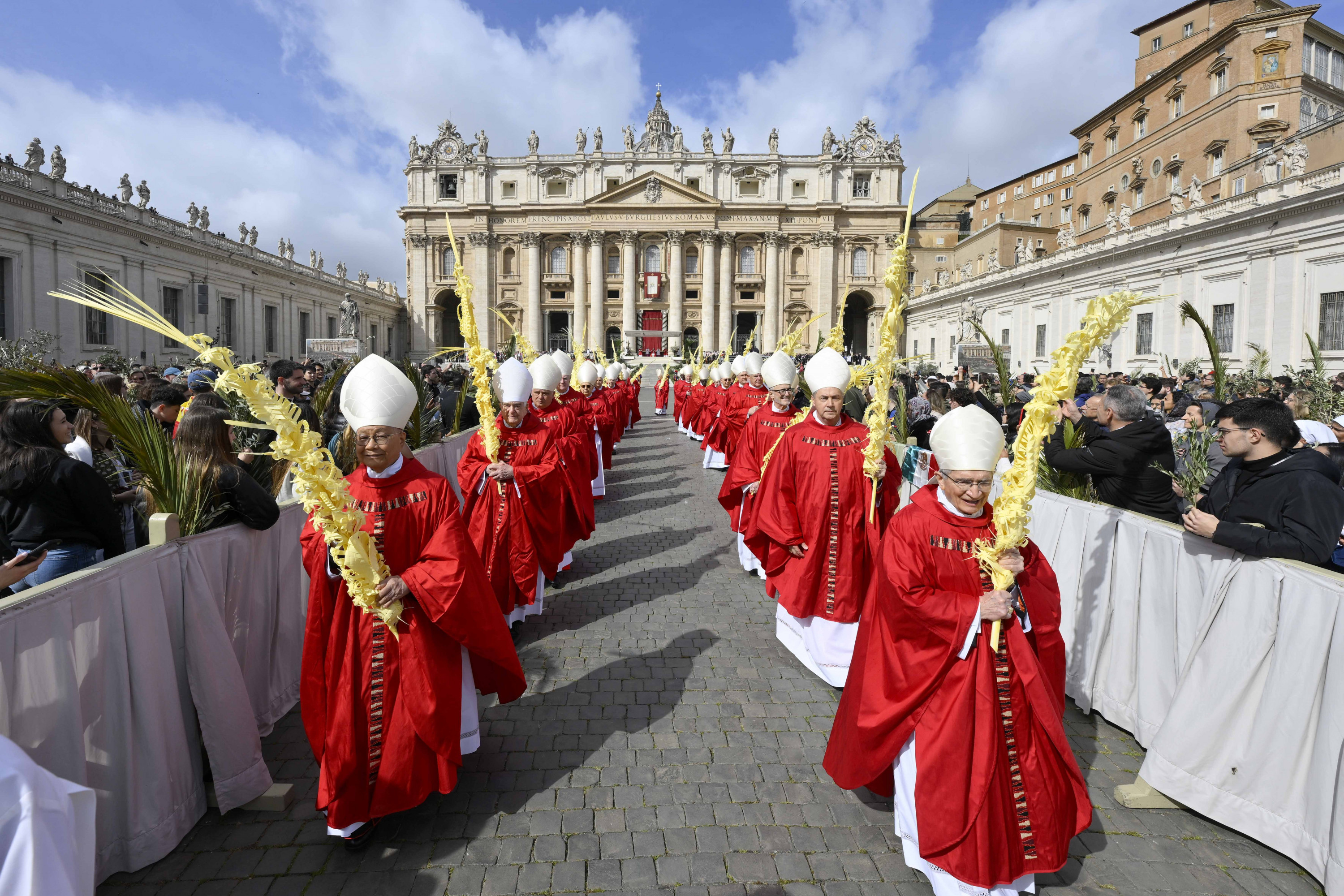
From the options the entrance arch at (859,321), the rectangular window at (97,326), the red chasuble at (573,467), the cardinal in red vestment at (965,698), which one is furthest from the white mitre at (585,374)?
the entrance arch at (859,321)

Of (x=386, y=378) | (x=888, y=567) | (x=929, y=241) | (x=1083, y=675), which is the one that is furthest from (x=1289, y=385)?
(x=929, y=241)

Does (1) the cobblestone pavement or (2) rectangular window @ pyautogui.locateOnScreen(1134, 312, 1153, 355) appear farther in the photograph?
(2) rectangular window @ pyautogui.locateOnScreen(1134, 312, 1153, 355)

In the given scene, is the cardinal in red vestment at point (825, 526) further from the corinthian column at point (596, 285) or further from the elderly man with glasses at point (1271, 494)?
the corinthian column at point (596, 285)

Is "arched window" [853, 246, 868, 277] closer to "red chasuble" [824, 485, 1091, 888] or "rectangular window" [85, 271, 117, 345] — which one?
"rectangular window" [85, 271, 117, 345]

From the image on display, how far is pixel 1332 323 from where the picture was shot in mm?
18984

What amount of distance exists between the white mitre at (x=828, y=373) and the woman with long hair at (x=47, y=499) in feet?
14.8

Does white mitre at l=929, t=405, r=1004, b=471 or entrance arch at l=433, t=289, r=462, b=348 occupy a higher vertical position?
entrance arch at l=433, t=289, r=462, b=348

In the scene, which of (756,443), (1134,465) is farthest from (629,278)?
(1134,465)

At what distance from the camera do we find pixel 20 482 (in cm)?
336

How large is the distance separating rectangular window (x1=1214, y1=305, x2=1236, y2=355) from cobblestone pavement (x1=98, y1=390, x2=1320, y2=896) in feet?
78.4

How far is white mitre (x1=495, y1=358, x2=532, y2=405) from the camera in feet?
19.5

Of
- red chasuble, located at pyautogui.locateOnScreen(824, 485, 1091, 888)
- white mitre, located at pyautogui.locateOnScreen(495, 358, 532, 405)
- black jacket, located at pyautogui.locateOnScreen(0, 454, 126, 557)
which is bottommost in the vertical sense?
red chasuble, located at pyautogui.locateOnScreen(824, 485, 1091, 888)

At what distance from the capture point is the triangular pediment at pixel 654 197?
2458 inches

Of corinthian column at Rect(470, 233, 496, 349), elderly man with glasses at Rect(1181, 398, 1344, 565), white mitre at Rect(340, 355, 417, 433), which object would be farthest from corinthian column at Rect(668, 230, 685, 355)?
white mitre at Rect(340, 355, 417, 433)
